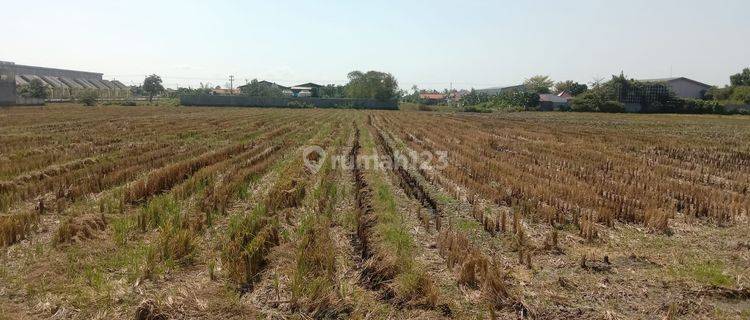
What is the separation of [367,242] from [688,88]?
92451 mm

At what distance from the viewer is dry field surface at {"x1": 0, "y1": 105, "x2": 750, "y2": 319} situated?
4.34 m

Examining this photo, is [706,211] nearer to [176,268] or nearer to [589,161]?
[589,161]

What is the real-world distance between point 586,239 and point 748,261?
1.79 metres

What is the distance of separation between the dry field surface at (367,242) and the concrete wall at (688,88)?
79.9 meters

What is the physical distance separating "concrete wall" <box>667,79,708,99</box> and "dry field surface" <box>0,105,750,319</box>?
79.9m

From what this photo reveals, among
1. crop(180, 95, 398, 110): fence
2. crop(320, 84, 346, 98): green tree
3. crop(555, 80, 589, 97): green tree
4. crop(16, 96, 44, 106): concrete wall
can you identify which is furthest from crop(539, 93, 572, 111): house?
crop(16, 96, 44, 106): concrete wall

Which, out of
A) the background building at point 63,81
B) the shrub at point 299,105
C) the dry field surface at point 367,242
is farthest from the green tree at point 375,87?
the dry field surface at point 367,242

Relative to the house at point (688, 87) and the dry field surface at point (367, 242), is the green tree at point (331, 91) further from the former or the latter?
the dry field surface at point (367, 242)

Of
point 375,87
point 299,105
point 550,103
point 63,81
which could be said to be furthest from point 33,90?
point 550,103

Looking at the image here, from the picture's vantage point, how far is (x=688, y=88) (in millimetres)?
80000

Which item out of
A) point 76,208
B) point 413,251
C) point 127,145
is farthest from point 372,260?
point 127,145

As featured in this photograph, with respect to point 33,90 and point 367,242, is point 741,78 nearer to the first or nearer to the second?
point 367,242

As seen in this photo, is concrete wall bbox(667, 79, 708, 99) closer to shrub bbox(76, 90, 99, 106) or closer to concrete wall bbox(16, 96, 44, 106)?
shrub bbox(76, 90, 99, 106)

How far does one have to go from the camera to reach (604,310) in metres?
4.30
